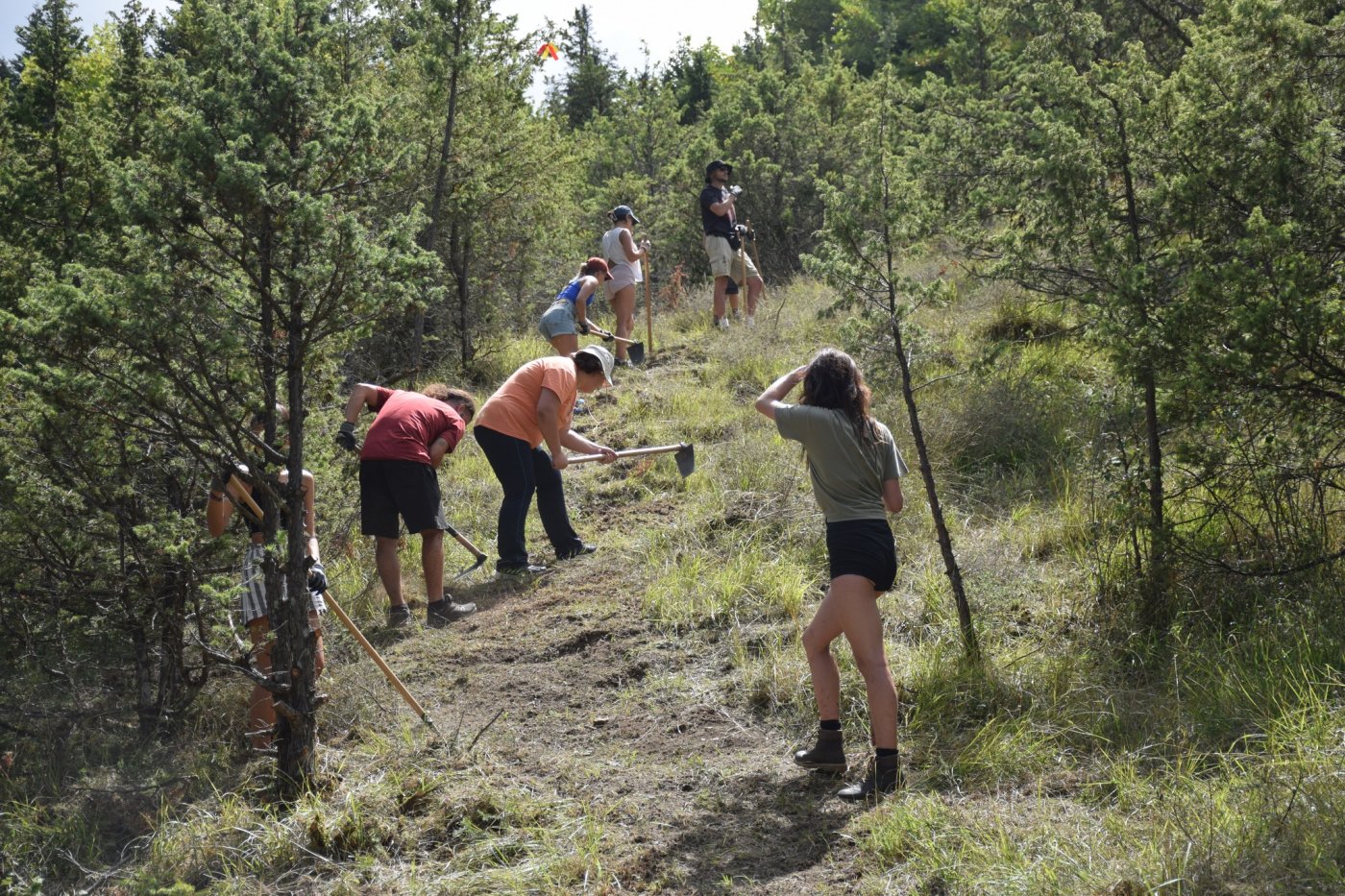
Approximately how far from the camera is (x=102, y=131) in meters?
7.97

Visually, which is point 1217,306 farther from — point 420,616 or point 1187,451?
point 420,616

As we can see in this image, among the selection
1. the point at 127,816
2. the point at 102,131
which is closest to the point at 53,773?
A: the point at 127,816

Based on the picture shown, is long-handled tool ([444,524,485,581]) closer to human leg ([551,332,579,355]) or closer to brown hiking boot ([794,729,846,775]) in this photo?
human leg ([551,332,579,355])

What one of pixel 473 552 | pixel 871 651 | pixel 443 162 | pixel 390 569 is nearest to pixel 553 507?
pixel 473 552

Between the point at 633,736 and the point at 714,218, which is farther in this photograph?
the point at 714,218

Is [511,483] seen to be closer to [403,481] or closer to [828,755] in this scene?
[403,481]

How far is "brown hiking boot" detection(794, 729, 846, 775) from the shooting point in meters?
4.77

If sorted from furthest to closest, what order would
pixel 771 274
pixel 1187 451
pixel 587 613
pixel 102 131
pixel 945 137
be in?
pixel 771 274, pixel 945 137, pixel 102 131, pixel 587 613, pixel 1187 451

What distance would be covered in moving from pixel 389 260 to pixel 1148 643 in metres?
3.74

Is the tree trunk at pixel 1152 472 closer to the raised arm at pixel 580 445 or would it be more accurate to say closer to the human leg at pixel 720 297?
the raised arm at pixel 580 445

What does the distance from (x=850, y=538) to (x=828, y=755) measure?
0.92m

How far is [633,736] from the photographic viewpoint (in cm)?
545

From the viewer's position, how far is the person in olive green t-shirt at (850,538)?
179 inches

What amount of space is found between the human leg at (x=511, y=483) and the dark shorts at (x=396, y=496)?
26.0 inches
